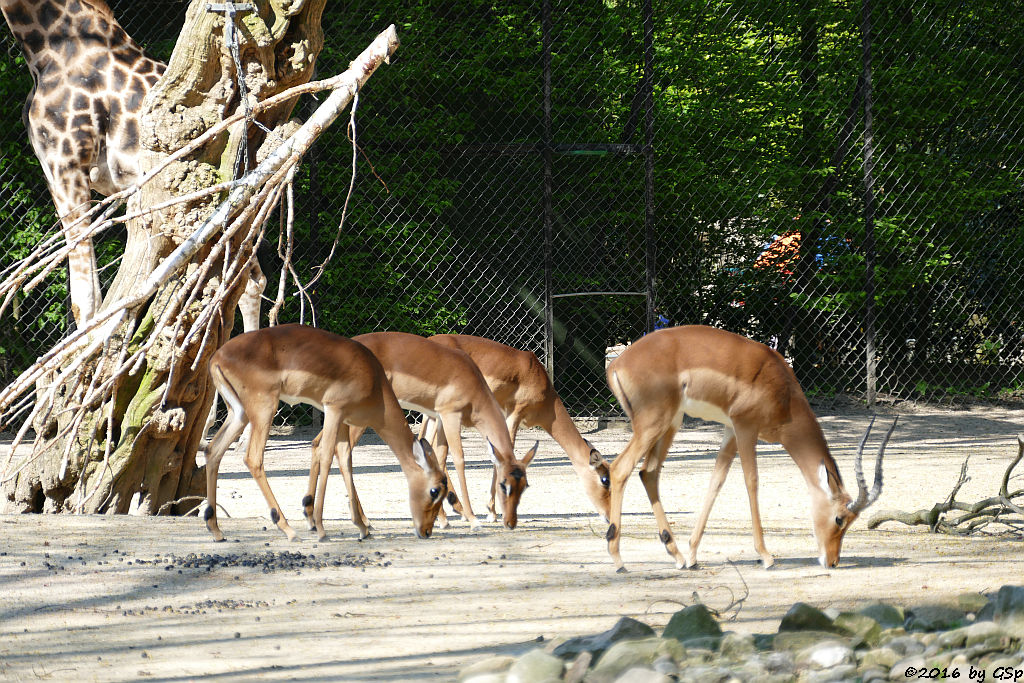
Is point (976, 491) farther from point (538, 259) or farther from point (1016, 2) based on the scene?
point (1016, 2)

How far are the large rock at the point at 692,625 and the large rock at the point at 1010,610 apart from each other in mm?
978

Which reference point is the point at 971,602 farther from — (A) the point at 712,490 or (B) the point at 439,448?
(B) the point at 439,448

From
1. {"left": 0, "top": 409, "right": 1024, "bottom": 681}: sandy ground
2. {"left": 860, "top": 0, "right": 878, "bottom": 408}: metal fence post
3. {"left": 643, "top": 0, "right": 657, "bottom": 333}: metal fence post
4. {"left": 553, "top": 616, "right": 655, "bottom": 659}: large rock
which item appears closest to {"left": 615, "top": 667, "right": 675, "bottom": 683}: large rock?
{"left": 553, "top": 616, "right": 655, "bottom": 659}: large rock

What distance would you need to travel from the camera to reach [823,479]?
5.66m

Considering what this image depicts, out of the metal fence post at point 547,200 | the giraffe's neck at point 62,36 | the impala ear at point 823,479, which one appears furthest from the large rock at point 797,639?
the metal fence post at point 547,200

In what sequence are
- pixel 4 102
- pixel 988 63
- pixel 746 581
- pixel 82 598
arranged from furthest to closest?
1. pixel 988 63
2. pixel 4 102
3. pixel 746 581
4. pixel 82 598

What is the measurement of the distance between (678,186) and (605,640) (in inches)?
397

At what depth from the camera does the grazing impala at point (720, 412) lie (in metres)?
5.59

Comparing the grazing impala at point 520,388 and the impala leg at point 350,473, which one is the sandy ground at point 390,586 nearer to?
the impala leg at point 350,473

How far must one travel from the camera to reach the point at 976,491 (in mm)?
8172

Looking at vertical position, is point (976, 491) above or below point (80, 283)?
below

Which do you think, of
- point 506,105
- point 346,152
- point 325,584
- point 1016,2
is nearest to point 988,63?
point 1016,2

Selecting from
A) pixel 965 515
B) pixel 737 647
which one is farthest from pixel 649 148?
pixel 737 647

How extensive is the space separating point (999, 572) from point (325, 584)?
3075 millimetres
